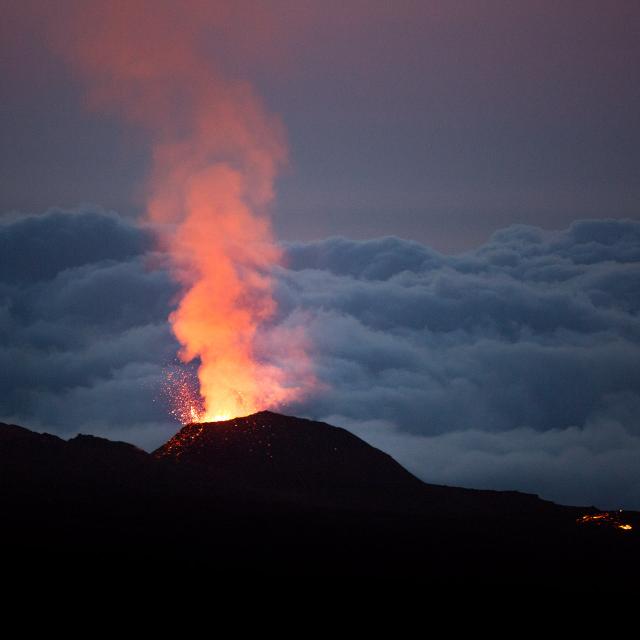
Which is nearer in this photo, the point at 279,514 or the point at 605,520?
the point at 279,514

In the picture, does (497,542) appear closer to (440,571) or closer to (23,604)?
(440,571)

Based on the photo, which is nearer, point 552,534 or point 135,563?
point 135,563

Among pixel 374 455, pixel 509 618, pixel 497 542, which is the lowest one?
pixel 509 618

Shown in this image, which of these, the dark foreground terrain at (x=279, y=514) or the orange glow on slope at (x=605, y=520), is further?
the orange glow on slope at (x=605, y=520)

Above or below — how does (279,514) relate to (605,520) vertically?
below

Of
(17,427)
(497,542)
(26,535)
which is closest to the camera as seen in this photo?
(26,535)

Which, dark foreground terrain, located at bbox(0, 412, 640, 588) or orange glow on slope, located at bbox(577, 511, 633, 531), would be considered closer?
dark foreground terrain, located at bbox(0, 412, 640, 588)

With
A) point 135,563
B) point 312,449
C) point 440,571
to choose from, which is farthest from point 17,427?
point 440,571

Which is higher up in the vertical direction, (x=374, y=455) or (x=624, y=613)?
(x=374, y=455)
